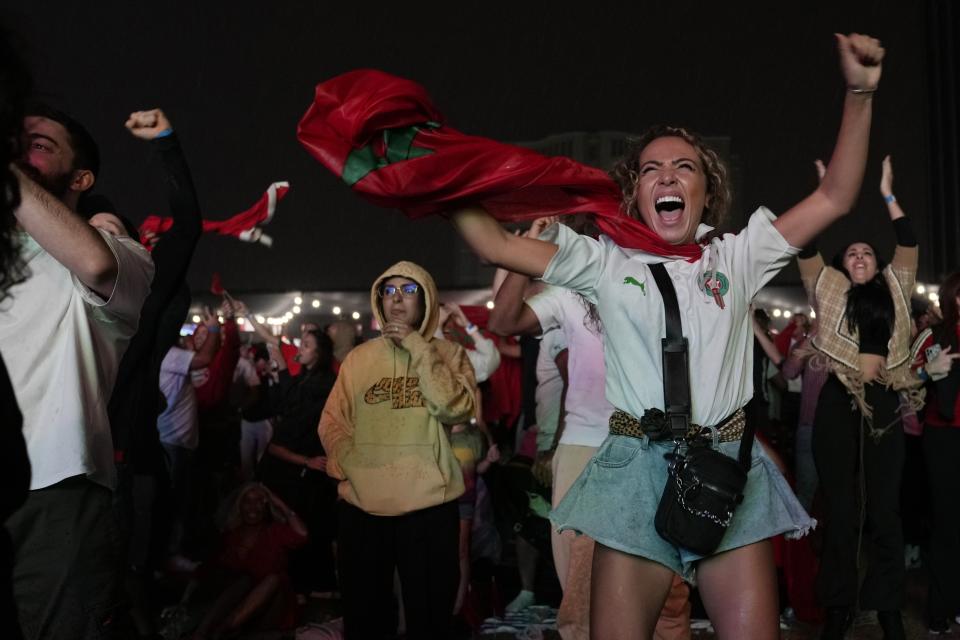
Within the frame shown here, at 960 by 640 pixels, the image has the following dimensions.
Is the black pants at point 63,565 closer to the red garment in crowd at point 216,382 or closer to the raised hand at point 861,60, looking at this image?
the raised hand at point 861,60

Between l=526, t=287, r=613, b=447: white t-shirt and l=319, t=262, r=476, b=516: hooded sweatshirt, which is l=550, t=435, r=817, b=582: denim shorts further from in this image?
l=319, t=262, r=476, b=516: hooded sweatshirt

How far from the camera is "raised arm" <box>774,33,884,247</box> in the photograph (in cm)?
296

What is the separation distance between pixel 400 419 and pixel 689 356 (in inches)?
99.8

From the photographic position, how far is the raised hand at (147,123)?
3768 millimetres

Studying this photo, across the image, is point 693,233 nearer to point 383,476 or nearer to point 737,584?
point 737,584

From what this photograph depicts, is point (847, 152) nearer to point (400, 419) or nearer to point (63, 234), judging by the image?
point (63, 234)

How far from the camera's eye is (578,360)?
507cm

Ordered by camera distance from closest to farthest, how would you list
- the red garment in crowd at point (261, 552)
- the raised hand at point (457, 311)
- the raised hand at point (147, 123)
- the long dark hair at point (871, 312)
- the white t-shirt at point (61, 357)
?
the white t-shirt at point (61, 357)
the raised hand at point (147, 123)
the long dark hair at point (871, 312)
the red garment in crowd at point (261, 552)
the raised hand at point (457, 311)

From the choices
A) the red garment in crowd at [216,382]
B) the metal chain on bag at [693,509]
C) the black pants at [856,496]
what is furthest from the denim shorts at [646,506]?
the red garment in crowd at [216,382]

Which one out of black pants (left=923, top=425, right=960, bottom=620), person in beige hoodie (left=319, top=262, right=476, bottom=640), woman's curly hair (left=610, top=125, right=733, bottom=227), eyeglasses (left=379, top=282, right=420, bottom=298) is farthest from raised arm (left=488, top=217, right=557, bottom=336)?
black pants (left=923, top=425, right=960, bottom=620)

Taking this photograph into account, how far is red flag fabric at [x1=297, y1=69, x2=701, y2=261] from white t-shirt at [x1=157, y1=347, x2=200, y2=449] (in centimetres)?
553

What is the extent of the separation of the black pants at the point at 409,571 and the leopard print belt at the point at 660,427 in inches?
88.3

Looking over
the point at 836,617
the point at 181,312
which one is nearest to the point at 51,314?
the point at 181,312

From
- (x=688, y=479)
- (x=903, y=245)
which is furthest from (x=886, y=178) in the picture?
(x=688, y=479)
